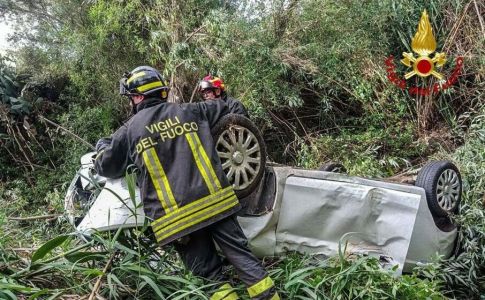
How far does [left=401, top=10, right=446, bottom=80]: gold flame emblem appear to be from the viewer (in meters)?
5.95

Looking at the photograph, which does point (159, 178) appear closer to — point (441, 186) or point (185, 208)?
point (185, 208)

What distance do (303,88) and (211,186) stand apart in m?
4.02

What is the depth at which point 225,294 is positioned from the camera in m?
2.71

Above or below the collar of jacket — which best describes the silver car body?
below

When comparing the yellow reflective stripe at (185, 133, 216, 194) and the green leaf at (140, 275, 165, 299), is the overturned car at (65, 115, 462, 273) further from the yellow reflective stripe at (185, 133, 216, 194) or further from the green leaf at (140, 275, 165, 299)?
the green leaf at (140, 275, 165, 299)

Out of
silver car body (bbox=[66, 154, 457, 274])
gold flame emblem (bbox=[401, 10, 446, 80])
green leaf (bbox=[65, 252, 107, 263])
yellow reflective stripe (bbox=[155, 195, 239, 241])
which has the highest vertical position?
gold flame emblem (bbox=[401, 10, 446, 80])

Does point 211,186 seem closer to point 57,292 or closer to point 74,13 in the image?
point 57,292

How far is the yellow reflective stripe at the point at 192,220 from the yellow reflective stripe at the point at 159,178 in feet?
0.38

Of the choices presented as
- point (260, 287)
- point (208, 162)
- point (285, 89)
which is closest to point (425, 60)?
point (285, 89)

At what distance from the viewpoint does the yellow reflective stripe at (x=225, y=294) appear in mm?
2687

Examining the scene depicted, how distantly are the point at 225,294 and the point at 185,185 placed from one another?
0.64 m

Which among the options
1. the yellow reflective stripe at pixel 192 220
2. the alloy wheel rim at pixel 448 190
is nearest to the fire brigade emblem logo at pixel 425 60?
the alloy wheel rim at pixel 448 190

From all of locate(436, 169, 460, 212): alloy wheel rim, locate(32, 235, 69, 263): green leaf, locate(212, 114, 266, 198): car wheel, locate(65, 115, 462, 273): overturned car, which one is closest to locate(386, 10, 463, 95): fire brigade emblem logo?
locate(436, 169, 460, 212): alloy wheel rim

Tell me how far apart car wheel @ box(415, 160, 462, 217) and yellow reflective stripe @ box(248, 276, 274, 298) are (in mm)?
1562
